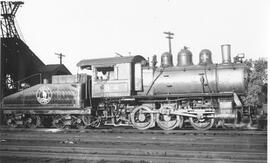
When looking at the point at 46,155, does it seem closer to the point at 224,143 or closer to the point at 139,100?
the point at 224,143

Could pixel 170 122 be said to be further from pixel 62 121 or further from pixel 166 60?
pixel 62 121

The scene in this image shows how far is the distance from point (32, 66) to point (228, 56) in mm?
18874

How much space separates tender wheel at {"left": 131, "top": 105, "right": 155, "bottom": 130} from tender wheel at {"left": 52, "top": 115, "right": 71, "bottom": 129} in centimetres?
323

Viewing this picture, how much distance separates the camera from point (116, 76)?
44.2 ft

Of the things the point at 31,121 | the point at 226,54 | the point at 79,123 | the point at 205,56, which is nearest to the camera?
the point at 226,54

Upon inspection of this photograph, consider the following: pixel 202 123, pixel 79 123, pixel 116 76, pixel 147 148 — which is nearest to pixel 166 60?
pixel 116 76

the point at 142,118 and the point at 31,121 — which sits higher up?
the point at 142,118

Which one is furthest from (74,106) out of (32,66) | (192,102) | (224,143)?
(32,66)

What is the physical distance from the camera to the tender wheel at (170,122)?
12.6 meters

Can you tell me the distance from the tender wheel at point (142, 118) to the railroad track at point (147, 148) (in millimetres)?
1273

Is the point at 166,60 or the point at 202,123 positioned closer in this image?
the point at 202,123

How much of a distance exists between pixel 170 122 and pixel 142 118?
1.18 metres

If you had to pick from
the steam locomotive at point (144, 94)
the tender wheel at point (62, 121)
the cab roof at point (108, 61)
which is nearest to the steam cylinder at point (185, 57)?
the steam locomotive at point (144, 94)

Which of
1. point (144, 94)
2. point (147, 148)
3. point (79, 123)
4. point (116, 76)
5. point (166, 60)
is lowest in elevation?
point (147, 148)
